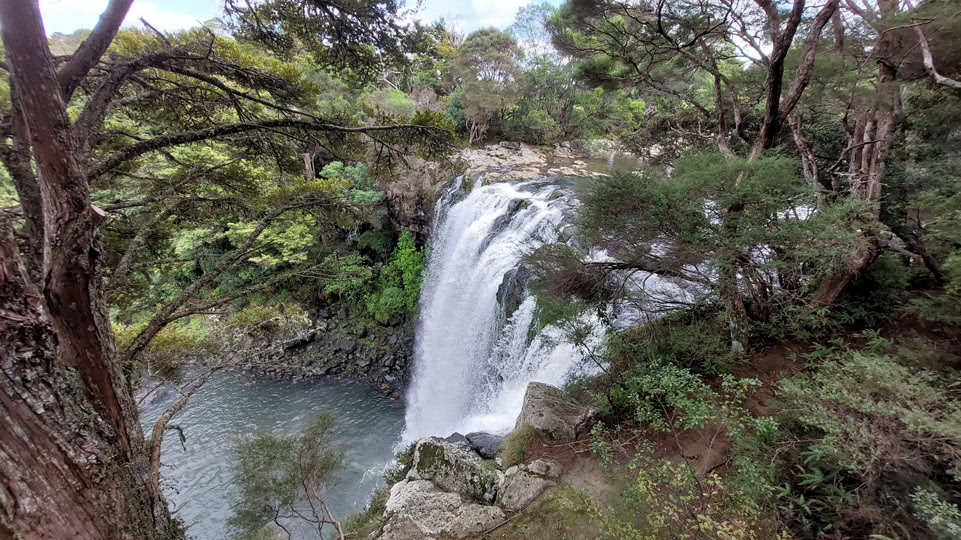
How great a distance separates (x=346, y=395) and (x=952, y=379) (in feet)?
37.5

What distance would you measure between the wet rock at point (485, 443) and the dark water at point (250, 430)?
3.43 meters

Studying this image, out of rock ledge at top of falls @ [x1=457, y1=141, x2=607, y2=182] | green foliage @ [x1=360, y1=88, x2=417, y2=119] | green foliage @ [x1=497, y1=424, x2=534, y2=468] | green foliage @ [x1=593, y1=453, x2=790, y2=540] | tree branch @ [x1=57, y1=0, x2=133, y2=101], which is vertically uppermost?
green foliage @ [x1=360, y1=88, x2=417, y2=119]

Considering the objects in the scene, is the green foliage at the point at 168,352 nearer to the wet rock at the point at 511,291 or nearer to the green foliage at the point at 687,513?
the wet rock at the point at 511,291

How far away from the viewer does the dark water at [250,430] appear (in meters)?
7.29

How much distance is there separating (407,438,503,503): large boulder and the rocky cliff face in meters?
6.68

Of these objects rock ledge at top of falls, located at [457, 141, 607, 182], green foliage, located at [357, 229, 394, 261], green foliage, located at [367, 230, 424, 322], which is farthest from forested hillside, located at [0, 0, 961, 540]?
green foliage, located at [357, 229, 394, 261]

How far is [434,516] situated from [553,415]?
1841mm

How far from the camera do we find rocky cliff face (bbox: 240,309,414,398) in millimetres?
11547

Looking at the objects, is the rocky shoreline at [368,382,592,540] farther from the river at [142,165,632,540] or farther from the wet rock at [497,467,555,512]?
the river at [142,165,632,540]

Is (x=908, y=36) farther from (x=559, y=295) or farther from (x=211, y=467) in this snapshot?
(x=211, y=467)

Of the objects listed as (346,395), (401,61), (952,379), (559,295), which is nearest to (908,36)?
(952,379)

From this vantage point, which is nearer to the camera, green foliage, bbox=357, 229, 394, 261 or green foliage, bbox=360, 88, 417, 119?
green foliage, bbox=357, 229, 394, 261

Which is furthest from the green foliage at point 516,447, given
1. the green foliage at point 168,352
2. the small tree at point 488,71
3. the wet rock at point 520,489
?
the small tree at point 488,71

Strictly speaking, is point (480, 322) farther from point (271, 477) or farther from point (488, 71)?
point (488, 71)
